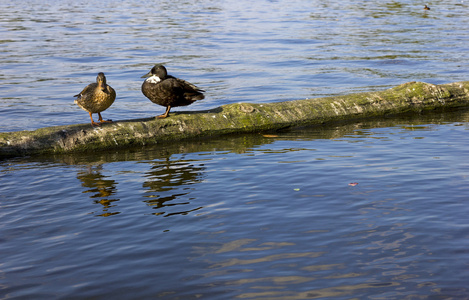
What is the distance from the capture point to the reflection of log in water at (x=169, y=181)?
6.81m

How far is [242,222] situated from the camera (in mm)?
6109

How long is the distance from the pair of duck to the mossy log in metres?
0.34

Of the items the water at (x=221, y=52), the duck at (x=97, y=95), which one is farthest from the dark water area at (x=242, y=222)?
the water at (x=221, y=52)

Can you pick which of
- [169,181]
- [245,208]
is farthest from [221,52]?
[245,208]

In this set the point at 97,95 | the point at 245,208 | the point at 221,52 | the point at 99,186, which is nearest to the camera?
the point at 245,208

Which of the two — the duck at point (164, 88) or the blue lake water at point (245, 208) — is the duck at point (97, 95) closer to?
the duck at point (164, 88)

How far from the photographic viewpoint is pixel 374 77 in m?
17.0

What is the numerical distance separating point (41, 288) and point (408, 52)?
19.5 metres

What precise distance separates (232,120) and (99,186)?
317 cm

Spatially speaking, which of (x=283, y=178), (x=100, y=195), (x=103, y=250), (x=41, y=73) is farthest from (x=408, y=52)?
(x=103, y=250)

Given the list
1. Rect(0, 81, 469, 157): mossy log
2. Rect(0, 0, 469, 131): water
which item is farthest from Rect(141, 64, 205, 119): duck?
Rect(0, 0, 469, 131): water

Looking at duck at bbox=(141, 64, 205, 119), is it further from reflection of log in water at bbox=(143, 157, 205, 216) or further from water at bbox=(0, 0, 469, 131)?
water at bbox=(0, 0, 469, 131)

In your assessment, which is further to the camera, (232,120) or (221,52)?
(221,52)

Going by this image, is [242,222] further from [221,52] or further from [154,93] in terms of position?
[221,52]
